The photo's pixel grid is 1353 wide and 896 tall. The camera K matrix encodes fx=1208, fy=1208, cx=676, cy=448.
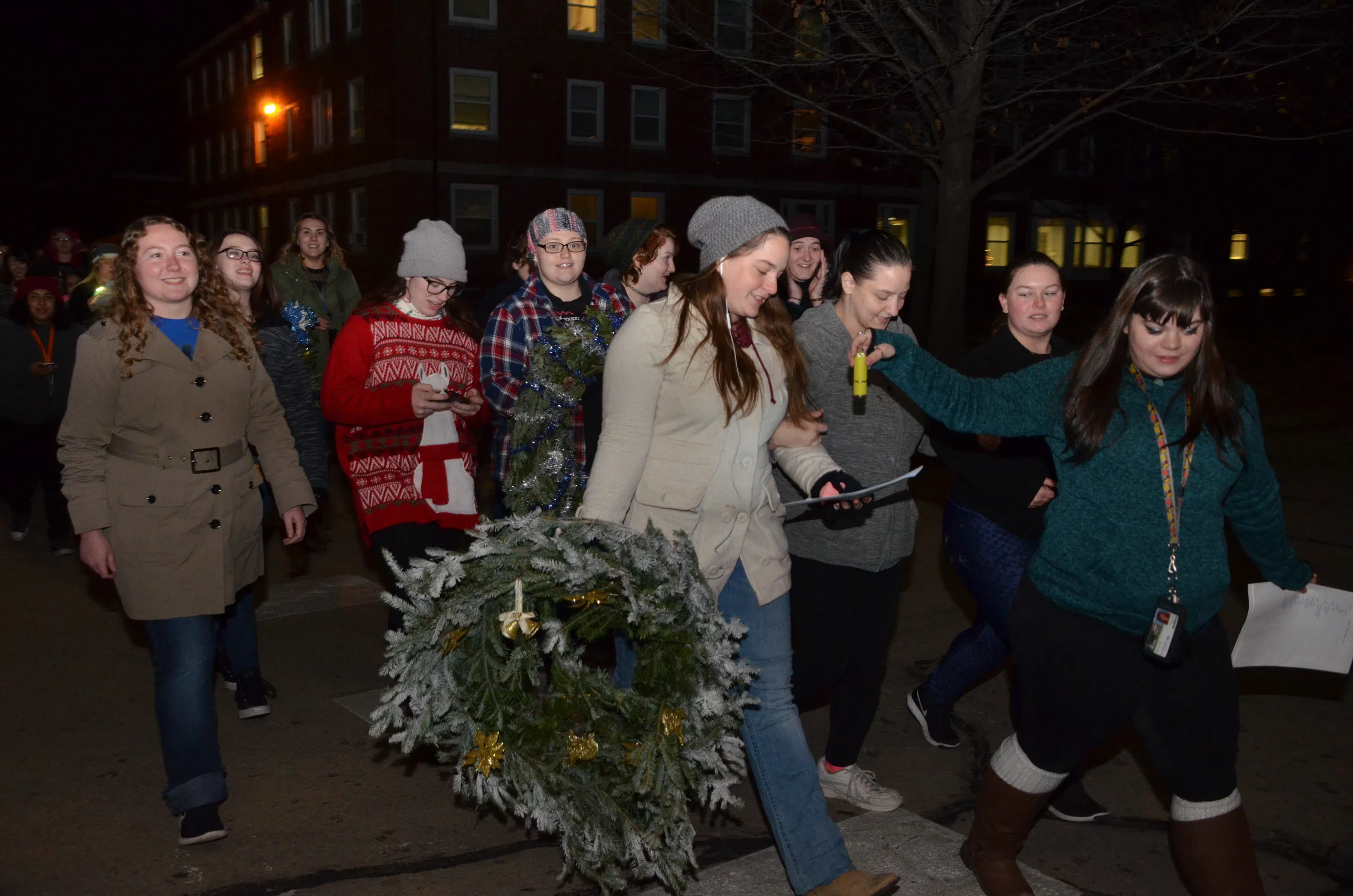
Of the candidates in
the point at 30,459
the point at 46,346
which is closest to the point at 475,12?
the point at 46,346

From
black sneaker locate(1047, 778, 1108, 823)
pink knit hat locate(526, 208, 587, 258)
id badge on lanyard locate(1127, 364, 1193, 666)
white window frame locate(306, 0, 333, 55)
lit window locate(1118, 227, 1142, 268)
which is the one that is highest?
white window frame locate(306, 0, 333, 55)

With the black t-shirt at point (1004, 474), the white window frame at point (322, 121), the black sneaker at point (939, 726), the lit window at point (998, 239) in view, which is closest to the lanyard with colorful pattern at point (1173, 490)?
the black t-shirt at point (1004, 474)

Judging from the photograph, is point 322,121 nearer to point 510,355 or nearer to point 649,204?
point 649,204

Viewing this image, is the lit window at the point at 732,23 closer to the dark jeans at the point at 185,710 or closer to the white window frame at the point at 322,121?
the white window frame at the point at 322,121

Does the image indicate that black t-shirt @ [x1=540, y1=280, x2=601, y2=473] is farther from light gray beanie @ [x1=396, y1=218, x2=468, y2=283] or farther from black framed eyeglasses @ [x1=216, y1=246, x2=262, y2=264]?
black framed eyeglasses @ [x1=216, y1=246, x2=262, y2=264]

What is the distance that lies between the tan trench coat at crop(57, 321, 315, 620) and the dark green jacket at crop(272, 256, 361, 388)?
3.89 m

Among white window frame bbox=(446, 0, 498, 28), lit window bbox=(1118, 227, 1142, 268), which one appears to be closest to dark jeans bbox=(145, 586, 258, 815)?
white window frame bbox=(446, 0, 498, 28)

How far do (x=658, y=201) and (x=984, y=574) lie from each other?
3119cm

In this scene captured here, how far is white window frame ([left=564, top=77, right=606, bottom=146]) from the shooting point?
108 ft

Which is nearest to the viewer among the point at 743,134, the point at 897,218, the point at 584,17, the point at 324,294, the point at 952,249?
the point at 324,294

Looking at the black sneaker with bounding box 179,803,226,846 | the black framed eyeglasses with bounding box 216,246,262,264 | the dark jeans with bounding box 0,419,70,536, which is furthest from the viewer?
the dark jeans with bounding box 0,419,70,536

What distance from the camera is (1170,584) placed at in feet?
10.3

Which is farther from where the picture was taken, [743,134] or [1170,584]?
[743,134]

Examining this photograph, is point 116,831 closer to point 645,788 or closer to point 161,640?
point 161,640
